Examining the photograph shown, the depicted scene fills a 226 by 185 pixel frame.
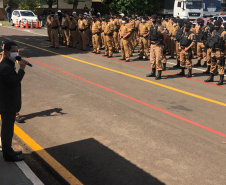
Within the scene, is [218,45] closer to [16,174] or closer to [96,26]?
[96,26]

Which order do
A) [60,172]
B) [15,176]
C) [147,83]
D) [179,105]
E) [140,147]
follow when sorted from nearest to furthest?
[15,176] → [60,172] → [140,147] → [179,105] → [147,83]

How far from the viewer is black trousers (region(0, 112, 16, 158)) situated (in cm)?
506

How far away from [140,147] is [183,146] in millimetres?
797

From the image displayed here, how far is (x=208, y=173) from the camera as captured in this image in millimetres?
5074

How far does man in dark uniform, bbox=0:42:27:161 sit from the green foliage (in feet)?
96.5

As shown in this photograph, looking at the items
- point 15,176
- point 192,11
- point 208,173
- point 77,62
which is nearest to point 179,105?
point 208,173

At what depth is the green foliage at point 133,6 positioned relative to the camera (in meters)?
33.3

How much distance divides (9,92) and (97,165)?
5.91 feet

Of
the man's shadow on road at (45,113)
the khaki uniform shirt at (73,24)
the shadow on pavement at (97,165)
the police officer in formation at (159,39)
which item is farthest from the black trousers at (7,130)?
the khaki uniform shirt at (73,24)

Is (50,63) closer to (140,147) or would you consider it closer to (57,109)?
(57,109)

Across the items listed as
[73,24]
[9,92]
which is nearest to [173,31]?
[73,24]

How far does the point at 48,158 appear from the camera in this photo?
550cm

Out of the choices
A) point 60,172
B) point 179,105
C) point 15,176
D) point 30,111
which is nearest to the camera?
point 15,176

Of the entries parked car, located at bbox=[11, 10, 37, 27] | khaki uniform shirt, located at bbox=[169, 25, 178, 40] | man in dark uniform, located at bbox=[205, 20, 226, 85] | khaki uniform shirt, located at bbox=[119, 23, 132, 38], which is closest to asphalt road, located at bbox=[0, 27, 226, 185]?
man in dark uniform, located at bbox=[205, 20, 226, 85]
